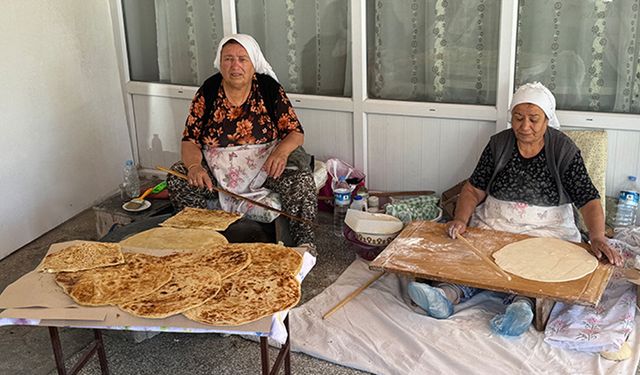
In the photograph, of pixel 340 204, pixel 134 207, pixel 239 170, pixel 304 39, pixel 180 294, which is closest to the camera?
pixel 180 294

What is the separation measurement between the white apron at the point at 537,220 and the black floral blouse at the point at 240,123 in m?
1.11

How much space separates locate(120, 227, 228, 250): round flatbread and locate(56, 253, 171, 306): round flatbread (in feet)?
0.52

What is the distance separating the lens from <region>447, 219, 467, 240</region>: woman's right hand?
2.91m

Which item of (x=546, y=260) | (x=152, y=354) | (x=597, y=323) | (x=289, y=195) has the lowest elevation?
(x=152, y=354)

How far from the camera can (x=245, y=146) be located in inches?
134

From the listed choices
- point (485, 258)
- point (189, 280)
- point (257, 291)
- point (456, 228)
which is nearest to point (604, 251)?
point (485, 258)

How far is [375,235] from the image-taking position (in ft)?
10.8

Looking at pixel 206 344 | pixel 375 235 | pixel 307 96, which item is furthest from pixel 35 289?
pixel 307 96

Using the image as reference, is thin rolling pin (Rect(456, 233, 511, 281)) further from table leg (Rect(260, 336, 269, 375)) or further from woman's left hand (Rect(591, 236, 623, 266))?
table leg (Rect(260, 336, 269, 375))

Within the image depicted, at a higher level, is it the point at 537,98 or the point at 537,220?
the point at 537,98

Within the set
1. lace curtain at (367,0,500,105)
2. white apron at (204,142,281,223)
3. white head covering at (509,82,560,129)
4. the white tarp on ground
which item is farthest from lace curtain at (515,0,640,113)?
white apron at (204,142,281,223)

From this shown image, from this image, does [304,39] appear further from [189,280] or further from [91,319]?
[91,319]

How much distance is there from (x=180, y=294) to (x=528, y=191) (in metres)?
1.60

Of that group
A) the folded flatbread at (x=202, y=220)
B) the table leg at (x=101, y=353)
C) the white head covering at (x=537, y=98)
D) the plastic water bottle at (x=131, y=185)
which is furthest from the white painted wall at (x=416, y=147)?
the table leg at (x=101, y=353)
